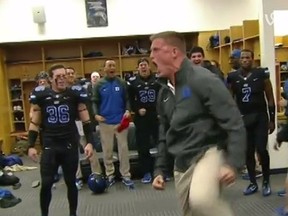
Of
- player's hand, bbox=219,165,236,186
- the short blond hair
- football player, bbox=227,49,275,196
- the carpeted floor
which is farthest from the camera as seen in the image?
football player, bbox=227,49,275,196

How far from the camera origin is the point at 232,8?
898 cm

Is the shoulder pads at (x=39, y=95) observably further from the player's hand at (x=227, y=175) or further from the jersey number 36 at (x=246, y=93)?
the player's hand at (x=227, y=175)

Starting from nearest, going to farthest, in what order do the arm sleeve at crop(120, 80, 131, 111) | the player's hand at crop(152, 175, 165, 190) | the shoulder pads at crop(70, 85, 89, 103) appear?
the player's hand at crop(152, 175, 165, 190), the shoulder pads at crop(70, 85, 89, 103), the arm sleeve at crop(120, 80, 131, 111)

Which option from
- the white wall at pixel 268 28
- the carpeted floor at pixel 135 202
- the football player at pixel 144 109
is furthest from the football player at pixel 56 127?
the white wall at pixel 268 28

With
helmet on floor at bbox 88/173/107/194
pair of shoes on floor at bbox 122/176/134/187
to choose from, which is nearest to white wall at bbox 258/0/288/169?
pair of shoes on floor at bbox 122/176/134/187

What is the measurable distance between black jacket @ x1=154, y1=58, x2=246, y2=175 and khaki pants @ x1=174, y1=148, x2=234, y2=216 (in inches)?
2.4

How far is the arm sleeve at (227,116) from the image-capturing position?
2.02 m

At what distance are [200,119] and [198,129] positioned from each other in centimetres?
5

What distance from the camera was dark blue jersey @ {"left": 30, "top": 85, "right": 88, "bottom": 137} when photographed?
12.8ft

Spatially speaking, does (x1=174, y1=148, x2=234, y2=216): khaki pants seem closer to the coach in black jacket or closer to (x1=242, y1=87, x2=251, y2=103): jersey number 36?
the coach in black jacket


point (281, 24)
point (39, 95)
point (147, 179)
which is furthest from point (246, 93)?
point (281, 24)

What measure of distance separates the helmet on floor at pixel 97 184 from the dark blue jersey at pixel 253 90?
77.6 inches

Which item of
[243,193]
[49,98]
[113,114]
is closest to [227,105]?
[49,98]

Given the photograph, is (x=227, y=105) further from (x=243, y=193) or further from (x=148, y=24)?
(x=148, y=24)
